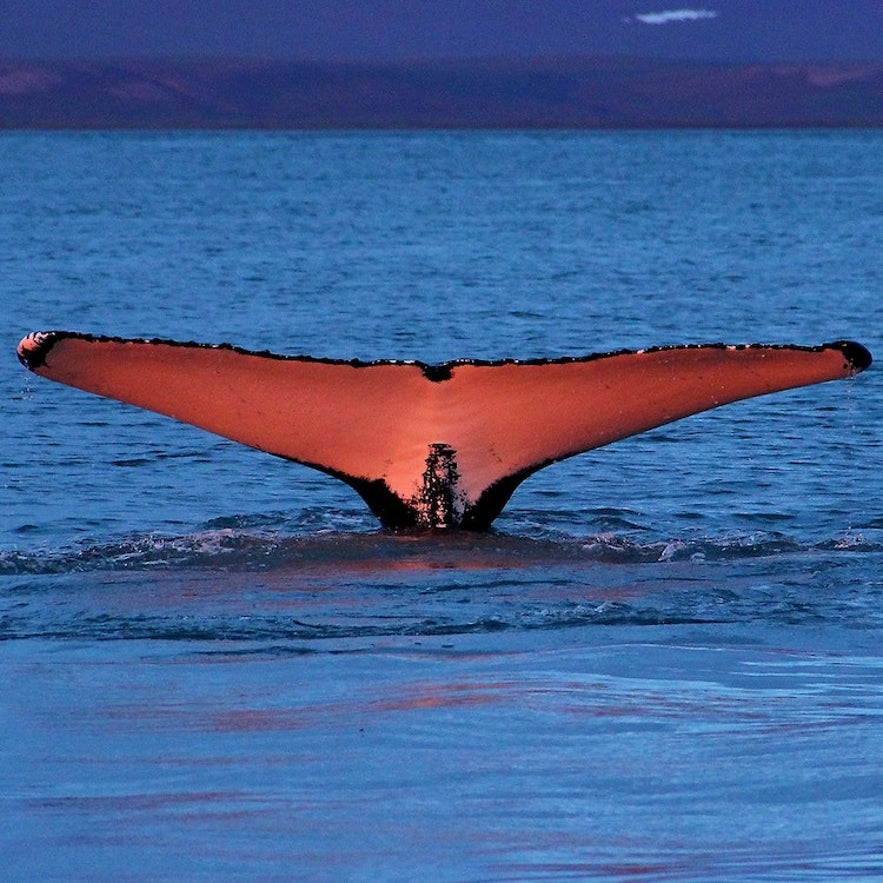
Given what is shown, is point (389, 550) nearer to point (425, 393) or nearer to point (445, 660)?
point (425, 393)

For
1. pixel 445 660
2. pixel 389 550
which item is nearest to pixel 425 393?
pixel 389 550

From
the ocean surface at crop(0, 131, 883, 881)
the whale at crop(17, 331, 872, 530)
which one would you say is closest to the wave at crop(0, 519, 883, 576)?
the ocean surface at crop(0, 131, 883, 881)

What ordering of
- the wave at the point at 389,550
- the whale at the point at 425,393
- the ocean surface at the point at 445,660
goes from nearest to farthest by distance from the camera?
1. the ocean surface at the point at 445,660
2. the whale at the point at 425,393
3. the wave at the point at 389,550

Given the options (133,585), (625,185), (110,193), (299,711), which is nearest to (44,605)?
(133,585)

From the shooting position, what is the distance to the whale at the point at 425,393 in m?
7.87

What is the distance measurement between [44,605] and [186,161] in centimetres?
13133

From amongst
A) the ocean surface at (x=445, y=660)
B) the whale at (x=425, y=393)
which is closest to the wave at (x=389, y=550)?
the ocean surface at (x=445, y=660)

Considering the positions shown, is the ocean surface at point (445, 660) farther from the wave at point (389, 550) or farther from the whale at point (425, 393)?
the whale at point (425, 393)

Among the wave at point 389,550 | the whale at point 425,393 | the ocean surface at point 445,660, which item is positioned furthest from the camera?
the wave at point 389,550

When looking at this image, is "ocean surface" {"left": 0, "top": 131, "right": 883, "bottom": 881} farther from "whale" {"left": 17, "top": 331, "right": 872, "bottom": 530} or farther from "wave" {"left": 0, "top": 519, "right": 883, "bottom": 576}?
"whale" {"left": 17, "top": 331, "right": 872, "bottom": 530}

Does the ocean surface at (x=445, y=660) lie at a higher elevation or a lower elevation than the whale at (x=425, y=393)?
lower

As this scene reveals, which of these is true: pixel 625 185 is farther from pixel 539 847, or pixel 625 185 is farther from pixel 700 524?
pixel 539 847

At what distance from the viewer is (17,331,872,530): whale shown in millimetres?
7871

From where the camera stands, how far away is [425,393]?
331 inches
